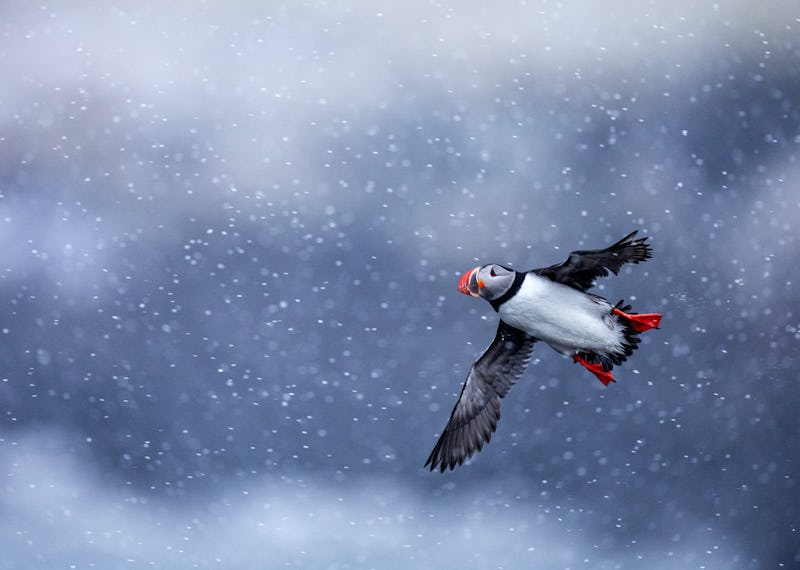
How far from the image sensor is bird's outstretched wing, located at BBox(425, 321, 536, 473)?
5504 millimetres

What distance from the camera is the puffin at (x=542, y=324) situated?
4.96m

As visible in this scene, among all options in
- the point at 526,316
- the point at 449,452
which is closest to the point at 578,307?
the point at 526,316

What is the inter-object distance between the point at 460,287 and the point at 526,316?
17.6 inches

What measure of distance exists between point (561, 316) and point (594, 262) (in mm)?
366

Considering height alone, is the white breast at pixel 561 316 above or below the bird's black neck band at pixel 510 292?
below

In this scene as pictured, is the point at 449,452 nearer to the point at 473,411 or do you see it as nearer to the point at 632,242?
the point at 473,411

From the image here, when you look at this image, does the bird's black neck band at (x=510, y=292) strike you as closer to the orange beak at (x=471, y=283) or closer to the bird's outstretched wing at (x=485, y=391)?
the orange beak at (x=471, y=283)

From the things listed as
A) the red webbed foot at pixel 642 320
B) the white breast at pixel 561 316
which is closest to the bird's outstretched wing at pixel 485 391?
the white breast at pixel 561 316

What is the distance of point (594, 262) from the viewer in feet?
16.1

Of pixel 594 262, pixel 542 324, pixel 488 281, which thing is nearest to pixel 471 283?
pixel 488 281

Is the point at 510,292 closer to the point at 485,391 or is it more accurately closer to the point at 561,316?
the point at 561,316

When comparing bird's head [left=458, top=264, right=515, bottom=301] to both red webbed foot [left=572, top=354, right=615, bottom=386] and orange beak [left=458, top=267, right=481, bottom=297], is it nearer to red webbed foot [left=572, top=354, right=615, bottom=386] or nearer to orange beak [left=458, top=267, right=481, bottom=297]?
orange beak [left=458, top=267, right=481, bottom=297]

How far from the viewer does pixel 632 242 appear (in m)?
4.65

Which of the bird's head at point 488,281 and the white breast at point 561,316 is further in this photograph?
the white breast at point 561,316
